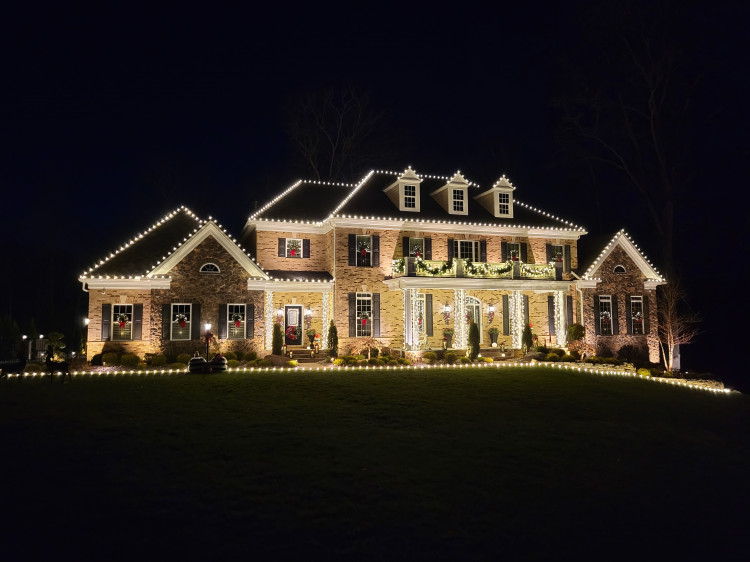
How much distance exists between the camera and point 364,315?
27.8 meters

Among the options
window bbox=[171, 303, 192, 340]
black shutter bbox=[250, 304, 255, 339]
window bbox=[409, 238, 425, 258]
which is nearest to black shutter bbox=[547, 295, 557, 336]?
window bbox=[409, 238, 425, 258]

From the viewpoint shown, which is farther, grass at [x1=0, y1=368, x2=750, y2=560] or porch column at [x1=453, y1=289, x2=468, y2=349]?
porch column at [x1=453, y1=289, x2=468, y2=349]

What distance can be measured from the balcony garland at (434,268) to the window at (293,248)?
5.86 metres

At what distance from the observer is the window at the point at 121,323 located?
2409 cm

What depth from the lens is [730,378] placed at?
42.2 metres

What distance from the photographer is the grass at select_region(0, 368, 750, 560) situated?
26.0ft

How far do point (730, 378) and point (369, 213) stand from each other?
1214 inches

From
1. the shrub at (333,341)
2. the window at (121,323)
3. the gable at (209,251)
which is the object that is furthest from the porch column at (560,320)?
the window at (121,323)

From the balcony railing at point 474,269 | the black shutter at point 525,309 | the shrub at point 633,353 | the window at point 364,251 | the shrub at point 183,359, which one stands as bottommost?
the shrub at point 633,353

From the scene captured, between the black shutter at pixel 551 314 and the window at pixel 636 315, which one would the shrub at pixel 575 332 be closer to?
the black shutter at pixel 551 314

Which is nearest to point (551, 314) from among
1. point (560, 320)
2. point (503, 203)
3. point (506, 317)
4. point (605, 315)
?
point (560, 320)

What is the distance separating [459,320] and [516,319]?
9.87 feet

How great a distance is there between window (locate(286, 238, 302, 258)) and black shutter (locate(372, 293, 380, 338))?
14.0 feet

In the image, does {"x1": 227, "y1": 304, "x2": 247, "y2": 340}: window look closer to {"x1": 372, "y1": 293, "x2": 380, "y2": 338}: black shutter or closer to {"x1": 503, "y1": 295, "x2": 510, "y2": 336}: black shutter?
{"x1": 372, "y1": 293, "x2": 380, "y2": 338}: black shutter
